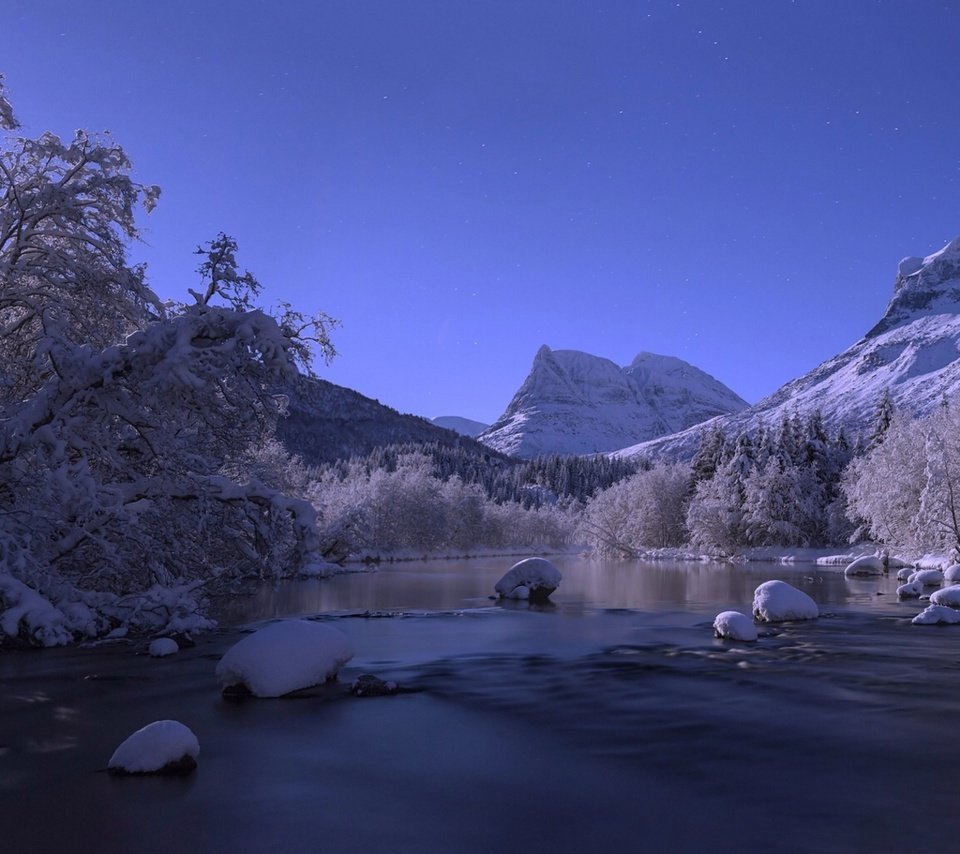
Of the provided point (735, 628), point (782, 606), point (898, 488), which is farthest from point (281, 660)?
point (898, 488)

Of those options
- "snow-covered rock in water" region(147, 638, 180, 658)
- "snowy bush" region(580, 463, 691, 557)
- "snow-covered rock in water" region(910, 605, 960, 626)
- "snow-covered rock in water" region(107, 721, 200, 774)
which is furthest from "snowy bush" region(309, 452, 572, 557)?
"snow-covered rock in water" region(107, 721, 200, 774)

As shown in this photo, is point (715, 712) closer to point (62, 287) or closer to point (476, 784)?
point (476, 784)

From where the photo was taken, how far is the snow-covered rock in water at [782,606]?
961 inches

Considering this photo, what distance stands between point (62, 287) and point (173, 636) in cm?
1020

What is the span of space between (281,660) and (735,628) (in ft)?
41.5

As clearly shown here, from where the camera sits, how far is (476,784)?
877cm

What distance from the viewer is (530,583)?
117 feet

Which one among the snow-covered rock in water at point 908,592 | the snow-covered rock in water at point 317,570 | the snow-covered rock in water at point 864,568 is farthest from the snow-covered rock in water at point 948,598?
the snow-covered rock in water at point 317,570

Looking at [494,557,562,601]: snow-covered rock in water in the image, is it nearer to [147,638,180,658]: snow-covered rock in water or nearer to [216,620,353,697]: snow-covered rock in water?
[147,638,180,658]: snow-covered rock in water

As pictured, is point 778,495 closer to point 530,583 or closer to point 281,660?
point 530,583

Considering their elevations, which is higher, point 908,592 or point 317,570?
point 908,592

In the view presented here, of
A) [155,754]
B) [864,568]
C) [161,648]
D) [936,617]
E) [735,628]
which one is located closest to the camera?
[155,754]

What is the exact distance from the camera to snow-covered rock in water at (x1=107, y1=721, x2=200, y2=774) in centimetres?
898

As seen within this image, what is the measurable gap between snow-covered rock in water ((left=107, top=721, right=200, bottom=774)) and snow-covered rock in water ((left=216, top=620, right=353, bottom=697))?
405 cm
